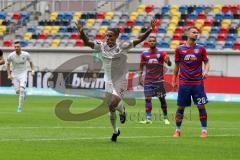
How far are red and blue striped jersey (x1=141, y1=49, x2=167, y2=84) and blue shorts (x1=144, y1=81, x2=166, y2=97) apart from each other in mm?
127

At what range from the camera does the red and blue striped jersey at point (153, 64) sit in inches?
950

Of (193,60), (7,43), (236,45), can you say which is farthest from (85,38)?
(7,43)

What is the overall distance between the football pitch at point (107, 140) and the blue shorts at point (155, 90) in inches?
32.3

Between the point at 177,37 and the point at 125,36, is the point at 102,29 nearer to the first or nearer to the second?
the point at 125,36

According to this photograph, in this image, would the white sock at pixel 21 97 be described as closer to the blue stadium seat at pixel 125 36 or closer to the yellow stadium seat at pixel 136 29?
the blue stadium seat at pixel 125 36

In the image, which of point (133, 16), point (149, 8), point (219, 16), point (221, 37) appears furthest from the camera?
point (133, 16)

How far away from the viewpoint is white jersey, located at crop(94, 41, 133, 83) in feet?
55.3

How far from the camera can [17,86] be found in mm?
28750

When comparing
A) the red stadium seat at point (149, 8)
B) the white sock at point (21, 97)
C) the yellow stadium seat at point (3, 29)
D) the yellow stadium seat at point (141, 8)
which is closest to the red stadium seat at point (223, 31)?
the red stadium seat at point (149, 8)

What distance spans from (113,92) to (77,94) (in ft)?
86.0

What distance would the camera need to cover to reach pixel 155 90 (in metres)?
24.1

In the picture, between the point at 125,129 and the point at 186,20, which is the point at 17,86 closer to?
the point at 125,129

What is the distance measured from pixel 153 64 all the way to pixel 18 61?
20.6 feet

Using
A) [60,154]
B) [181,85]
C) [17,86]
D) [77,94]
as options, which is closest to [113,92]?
[181,85]
